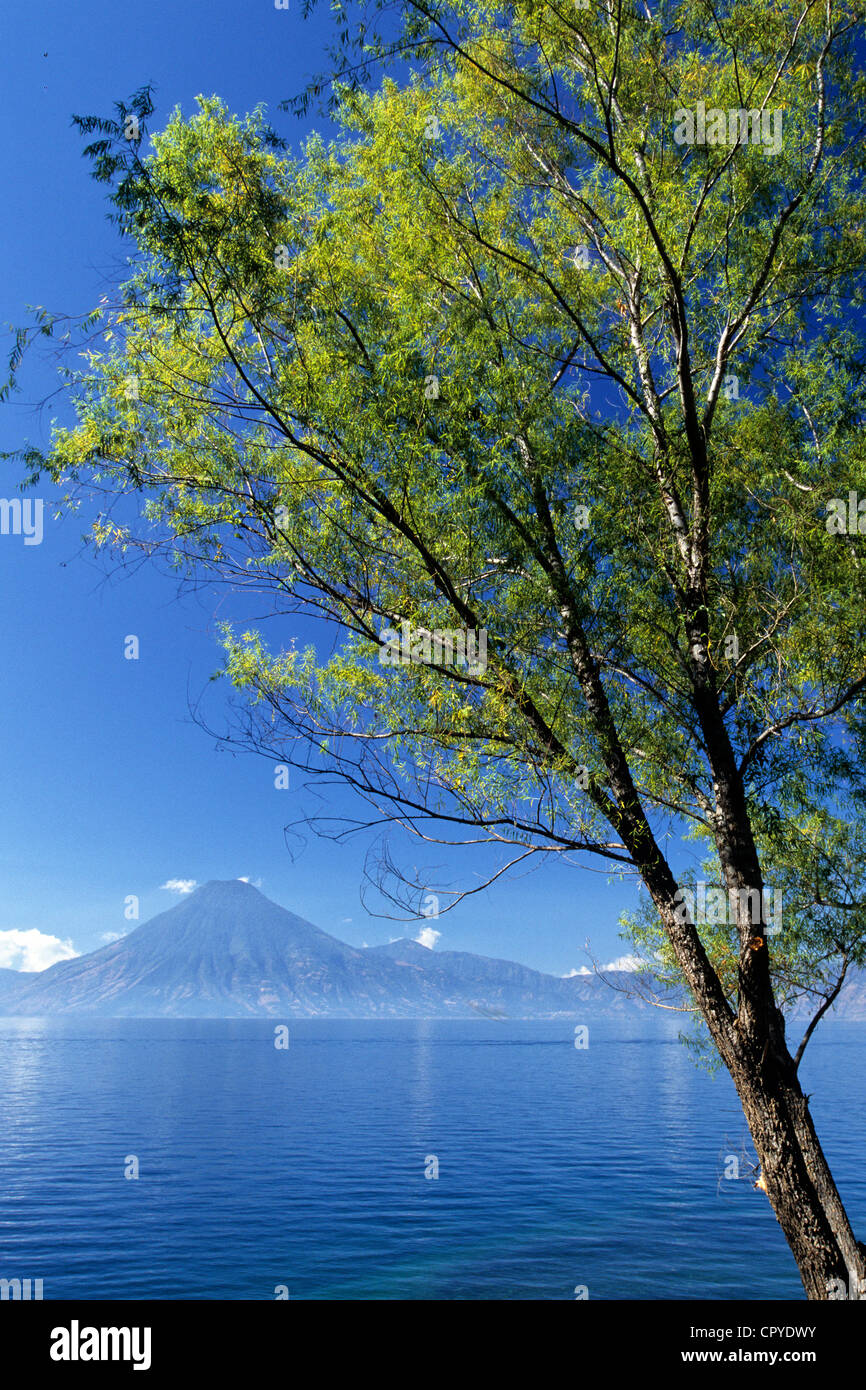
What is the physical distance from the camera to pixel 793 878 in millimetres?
10891

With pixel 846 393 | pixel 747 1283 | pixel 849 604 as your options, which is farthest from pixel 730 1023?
pixel 747 1283

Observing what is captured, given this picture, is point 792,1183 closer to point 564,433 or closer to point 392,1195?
point 564,433

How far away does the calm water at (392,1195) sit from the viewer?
26156mm

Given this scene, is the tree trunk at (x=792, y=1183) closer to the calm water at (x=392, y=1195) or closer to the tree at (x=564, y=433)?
the tree at (x=564, y=433)

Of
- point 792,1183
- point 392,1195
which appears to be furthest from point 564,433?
point 392,1195

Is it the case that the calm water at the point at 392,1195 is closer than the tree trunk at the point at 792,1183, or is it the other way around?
the tree trunk at the point at 792,1183

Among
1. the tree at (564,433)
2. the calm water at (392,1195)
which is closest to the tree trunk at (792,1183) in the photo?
the tree at (564,433)

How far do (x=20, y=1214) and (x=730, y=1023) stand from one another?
3964 cm

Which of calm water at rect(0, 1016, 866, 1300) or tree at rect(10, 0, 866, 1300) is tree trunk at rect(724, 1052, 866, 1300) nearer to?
tree at rect(10, 0, 866, 1300)

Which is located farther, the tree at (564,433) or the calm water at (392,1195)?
the calm water at (392,1195)

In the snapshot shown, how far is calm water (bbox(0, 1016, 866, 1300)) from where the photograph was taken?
1030 inches

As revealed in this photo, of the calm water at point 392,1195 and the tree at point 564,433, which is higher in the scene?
the tree at point 564,433

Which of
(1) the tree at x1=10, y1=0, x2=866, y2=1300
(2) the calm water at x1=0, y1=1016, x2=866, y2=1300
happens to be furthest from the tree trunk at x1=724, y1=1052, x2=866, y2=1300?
(2) the calm water at x1=0, y1=1016, x2=866, y2=1300

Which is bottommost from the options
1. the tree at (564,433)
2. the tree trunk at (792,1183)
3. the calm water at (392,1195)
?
the calm water at (392,1195)
